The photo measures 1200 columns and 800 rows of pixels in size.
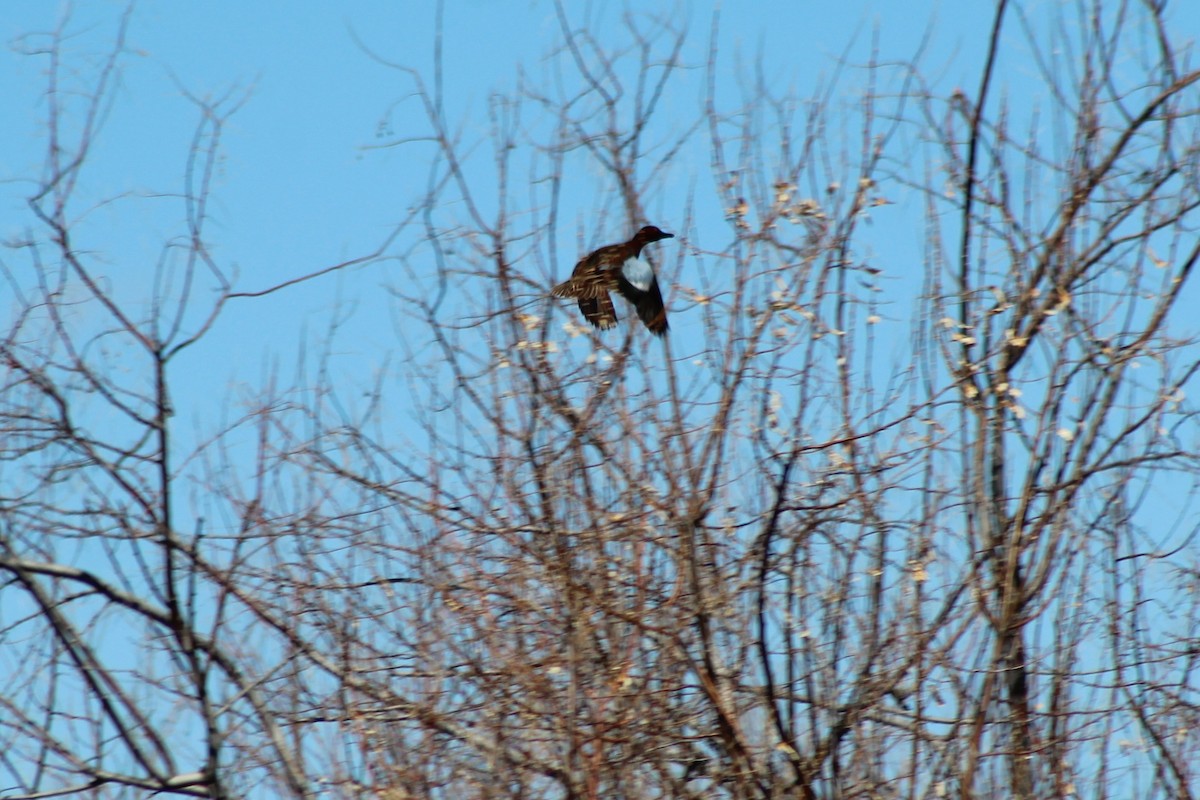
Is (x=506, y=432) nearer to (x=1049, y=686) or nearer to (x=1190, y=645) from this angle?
(x=1049, y=686)

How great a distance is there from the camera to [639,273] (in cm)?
600

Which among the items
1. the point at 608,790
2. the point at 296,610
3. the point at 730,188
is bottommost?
A: the point at 608,790

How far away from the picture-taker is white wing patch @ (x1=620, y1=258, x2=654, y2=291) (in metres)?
5.98

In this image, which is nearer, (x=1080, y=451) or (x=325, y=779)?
(x=325, y=779)

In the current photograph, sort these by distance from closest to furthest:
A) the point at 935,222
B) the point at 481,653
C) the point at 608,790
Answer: the point at 608,790
the point at 481,653
the point at 935,222

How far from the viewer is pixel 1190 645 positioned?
5895mm

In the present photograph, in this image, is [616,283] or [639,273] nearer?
[616,283]

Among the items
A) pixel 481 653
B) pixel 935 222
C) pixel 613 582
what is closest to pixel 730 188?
pixel 935 222

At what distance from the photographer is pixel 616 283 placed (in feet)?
19.4

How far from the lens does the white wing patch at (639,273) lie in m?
5.98

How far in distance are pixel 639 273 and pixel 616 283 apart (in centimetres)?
14

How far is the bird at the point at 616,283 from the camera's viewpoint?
19.4ft

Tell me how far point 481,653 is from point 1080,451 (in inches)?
98.7

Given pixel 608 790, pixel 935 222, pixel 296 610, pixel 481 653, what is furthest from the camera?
pixel 935 222
